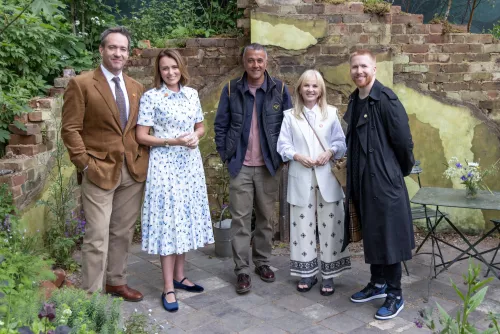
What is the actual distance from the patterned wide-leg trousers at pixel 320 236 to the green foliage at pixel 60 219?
2.02 m

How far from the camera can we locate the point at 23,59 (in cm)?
529

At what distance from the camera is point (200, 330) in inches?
148

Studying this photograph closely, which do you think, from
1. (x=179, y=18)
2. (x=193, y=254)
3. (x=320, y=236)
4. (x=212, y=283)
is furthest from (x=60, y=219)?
(x=179, y=18)

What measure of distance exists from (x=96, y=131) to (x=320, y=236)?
196 centimetres

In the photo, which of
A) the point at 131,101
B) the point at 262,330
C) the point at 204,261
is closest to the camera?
the point at 262,330

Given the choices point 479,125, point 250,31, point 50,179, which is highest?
point 250,31

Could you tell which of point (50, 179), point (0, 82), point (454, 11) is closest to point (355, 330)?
point (50, 179)

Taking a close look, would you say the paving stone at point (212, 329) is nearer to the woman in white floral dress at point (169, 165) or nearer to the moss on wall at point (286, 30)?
the woman in white floral dress at point (169, 165)

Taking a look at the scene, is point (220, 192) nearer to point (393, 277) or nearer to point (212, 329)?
point (212, 329)

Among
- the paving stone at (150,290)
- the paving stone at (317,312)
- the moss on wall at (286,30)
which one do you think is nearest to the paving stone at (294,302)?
the paving stone at (317,312)

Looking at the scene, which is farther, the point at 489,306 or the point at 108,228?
the point at 489,306

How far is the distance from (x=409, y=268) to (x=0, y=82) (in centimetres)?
425

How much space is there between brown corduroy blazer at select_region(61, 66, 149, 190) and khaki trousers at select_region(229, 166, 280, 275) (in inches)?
36.6

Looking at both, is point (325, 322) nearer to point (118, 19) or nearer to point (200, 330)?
point (200, 330)
